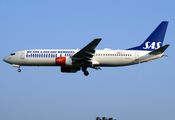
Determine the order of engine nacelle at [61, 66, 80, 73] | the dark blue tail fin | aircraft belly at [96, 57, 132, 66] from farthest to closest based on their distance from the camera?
engine nacelle at [61, 66, 80, 73], the dark blue tail fin, aircraft belly at [96, 57, 132, 66]

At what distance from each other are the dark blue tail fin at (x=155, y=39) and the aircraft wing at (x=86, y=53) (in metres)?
8.26

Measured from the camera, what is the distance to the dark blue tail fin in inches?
2288

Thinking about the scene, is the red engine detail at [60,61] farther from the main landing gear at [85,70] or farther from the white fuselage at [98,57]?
the main landing gear at [85,70]

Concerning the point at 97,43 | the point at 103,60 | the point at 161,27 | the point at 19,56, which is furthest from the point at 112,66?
the point at 19,56

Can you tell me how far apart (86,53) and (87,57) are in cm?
97

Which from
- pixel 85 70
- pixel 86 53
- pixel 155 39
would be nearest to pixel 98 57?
pixel 86 53

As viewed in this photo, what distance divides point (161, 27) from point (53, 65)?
19.8 m

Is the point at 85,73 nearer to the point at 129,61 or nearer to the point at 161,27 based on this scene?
the point at 129,61

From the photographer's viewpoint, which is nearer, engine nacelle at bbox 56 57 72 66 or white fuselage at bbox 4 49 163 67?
engine nacelle at bbox 56 57 72 66

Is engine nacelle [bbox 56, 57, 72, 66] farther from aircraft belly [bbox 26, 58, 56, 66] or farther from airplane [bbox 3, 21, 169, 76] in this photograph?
aircraft belly [bbox 26, 58, 56, 66]

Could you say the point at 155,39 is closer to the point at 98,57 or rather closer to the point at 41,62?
the point at 98,57

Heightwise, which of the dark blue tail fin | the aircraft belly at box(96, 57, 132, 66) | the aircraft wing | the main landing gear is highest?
the dark blue tail fin

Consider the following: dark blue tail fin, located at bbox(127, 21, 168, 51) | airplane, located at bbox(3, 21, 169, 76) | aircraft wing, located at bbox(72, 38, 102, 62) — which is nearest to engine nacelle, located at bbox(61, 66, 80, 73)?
airplane, located at bbox(3, 21, 169, 76)

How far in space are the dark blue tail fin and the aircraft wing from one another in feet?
27.1
